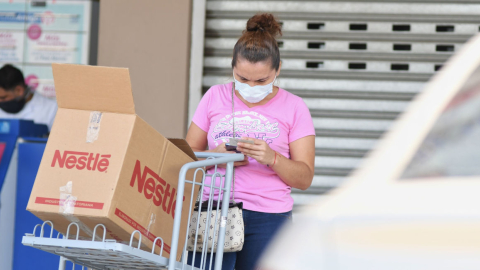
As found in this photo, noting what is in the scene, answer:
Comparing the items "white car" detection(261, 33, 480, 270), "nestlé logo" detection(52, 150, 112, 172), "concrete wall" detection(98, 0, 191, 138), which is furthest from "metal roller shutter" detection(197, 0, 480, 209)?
"white car" detection(261, 33, 480, 270)

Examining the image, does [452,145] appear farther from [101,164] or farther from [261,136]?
[261,136]

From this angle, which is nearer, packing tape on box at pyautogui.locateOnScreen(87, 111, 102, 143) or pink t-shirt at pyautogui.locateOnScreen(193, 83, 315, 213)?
packing tape on box at pyautogui.locateOnScreen(87, 111, 102, 143)

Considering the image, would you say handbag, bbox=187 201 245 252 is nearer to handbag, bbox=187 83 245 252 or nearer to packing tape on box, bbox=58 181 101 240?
handbag, bbox=187 83 245 252

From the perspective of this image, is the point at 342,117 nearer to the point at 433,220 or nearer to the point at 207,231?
the point at 207,231

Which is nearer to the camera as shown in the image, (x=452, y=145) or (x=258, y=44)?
(x=452, y=145)

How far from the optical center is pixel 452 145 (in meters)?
1.52

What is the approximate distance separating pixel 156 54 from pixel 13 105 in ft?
5.80

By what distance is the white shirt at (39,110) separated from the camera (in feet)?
20.1

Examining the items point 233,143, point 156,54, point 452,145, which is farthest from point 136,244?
point 156,54

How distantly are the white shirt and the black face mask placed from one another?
0.04m

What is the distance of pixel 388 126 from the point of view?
18.5 ft

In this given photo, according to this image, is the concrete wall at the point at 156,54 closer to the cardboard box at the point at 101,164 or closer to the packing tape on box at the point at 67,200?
the cardboard box at the point at 101,164

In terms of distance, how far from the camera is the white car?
1436mm

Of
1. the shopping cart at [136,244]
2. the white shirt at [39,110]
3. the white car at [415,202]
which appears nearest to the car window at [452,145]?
the white car at [415,202]
